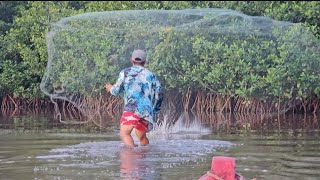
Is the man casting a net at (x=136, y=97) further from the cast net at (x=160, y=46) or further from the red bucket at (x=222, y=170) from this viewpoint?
the red bucket at (x=222, y=170)

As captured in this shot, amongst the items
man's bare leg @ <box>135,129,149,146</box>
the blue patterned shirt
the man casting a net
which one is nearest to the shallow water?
man's bare leg @ <box>135,129,149,146</box>

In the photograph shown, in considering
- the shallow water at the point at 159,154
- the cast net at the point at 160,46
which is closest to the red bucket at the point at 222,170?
the shallow water at the point at 159,154

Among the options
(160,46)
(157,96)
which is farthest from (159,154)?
(160,46)

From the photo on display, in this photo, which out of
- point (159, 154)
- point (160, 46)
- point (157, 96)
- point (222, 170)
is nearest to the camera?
point (222, 170)

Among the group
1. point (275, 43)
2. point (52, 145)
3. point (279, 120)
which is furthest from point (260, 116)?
point (52, 145)

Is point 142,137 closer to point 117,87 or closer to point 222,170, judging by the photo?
point 117,87

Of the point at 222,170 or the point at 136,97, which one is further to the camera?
the point at 136,97

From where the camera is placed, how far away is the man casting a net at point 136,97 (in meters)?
11.8

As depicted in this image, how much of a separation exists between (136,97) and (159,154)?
126 cm

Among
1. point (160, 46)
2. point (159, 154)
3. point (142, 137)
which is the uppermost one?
point (160, 46)

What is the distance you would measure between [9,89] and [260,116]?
7.00 metres

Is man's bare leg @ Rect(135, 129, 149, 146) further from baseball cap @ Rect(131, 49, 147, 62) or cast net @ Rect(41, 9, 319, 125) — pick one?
cast net @ Rect(41, 9, 319, 125)

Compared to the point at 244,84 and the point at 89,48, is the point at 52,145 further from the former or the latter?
the point at 244,84

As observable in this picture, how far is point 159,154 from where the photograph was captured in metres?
10.9
